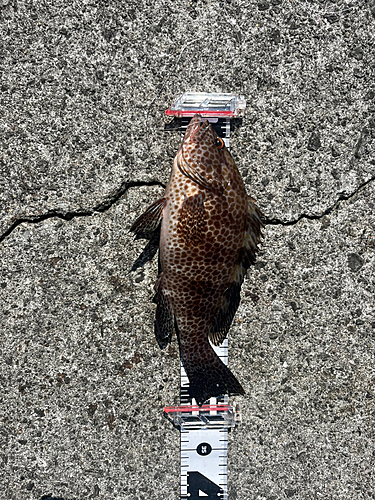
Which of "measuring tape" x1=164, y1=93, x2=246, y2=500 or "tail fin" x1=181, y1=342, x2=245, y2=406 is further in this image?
"measuring tape" x1=164, y1=93, x2=246, y2=500

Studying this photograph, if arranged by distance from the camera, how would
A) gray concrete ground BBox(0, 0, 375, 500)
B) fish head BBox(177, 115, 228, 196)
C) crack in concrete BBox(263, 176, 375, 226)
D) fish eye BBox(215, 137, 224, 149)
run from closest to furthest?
fish head BBox(177, 115, 228, 196), fish eye BBox(215, 137, 224, 149), gray concrete ground BBox(0, 0, 375, 500), crack in concrete BBox(263, 176, 375, 226)

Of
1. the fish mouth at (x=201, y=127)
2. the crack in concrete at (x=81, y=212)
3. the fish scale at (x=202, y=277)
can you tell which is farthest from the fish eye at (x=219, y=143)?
the crack in concrete at (x=81, y=212)

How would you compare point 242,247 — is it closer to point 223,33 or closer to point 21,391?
point 223,33

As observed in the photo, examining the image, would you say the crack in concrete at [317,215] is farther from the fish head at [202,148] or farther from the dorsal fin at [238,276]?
the fish head at [202,148]

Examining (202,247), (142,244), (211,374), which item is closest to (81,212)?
(142,244)

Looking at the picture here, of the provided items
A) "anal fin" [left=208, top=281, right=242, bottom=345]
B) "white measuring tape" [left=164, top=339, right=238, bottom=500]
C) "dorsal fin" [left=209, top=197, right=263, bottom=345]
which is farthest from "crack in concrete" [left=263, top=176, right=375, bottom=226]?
"white measuring tape" [left=164, top=339, right=238, bottom=500]

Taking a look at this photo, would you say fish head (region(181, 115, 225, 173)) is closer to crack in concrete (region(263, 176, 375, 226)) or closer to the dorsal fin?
the dorsal fin

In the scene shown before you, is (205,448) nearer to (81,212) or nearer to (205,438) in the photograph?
(205,438)
